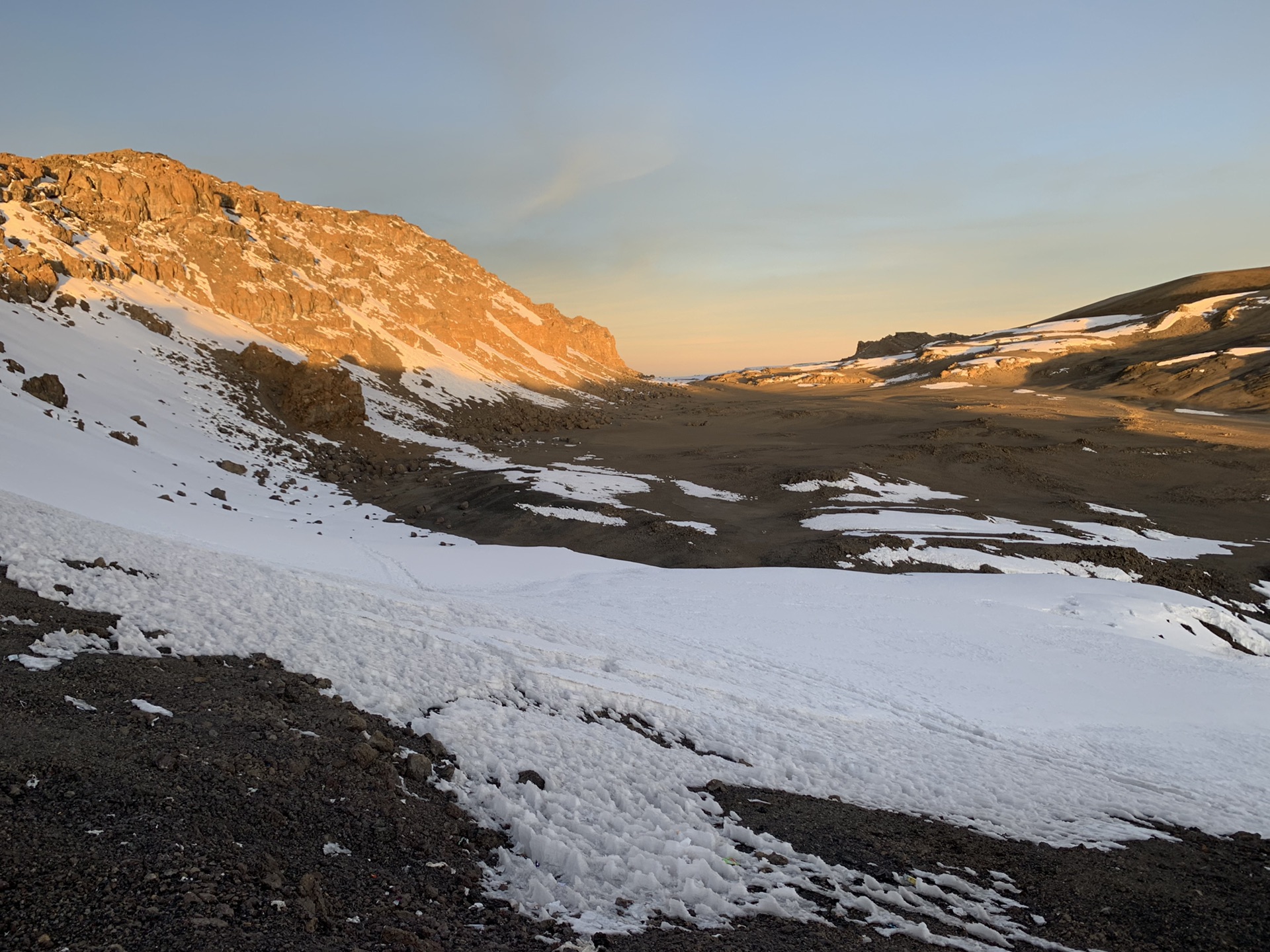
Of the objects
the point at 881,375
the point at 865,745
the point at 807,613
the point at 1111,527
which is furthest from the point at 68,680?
the point at 881,375

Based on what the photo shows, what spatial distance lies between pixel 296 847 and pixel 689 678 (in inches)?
235

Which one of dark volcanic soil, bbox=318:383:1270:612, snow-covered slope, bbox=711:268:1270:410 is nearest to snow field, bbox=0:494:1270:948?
dark volcanic soil, bbox=318:383:1270:612

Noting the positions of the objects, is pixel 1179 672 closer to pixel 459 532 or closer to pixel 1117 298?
pixel 459 532

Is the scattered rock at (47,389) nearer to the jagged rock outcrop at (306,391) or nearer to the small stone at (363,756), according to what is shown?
the jagged rock outcrop at (306,391)

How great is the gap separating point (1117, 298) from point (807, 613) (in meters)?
148

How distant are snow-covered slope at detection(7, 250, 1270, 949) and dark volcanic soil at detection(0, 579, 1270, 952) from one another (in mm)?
316

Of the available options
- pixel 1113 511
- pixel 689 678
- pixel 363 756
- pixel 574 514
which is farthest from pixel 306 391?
pixel 1113 511

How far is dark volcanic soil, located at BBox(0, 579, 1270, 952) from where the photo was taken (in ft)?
11.6

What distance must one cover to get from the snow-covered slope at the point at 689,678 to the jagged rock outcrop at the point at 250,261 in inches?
900

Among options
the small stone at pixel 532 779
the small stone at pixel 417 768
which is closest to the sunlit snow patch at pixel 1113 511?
the small stone at pixel 532 779

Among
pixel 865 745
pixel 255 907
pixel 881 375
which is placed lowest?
pixel 865 745

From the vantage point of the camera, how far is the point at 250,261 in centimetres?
4475

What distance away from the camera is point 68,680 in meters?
5.88

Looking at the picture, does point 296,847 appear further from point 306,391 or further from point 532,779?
point 306,391
